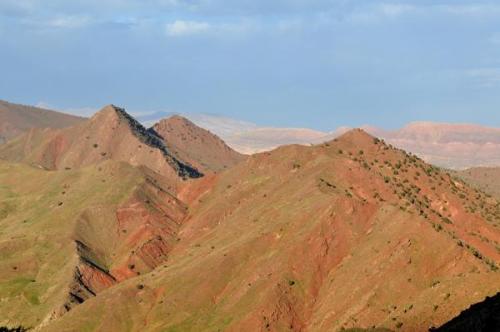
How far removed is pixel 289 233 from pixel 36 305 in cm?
3415

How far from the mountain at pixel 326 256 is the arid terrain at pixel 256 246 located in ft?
0.67

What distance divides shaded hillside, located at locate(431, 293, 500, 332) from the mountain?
16.6 feet

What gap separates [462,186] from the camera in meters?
109

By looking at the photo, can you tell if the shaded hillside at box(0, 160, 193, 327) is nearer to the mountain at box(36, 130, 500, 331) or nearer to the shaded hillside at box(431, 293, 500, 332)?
the mountain at box(36, 130, 500, 331)

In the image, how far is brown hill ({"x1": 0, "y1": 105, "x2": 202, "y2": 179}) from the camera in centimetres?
17025

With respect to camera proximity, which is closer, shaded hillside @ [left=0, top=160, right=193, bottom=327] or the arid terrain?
the arid terrain

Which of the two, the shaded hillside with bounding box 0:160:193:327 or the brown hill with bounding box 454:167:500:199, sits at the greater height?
the brown hill with bounding box 454:167:500:199

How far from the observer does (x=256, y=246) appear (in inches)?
3465

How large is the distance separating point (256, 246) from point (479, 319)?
4300 centimetres

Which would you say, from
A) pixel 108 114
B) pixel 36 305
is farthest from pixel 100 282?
pixel 108 114

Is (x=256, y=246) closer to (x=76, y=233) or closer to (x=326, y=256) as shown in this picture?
(x=326, y=256)

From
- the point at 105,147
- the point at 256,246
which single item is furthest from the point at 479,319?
the point at 105,147

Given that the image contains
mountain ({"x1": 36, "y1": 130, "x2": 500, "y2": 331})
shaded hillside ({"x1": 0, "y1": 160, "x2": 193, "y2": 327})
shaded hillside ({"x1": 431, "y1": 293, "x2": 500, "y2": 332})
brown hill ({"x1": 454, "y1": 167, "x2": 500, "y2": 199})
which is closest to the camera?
shaded hillside ({"x1": 431, "y1": 293, "x2": 500, "y2": 332})

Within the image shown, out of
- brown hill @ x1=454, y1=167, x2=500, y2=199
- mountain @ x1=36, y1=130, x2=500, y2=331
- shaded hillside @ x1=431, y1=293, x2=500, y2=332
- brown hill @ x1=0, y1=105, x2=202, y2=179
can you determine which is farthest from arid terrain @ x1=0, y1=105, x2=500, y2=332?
brown hill @ x1=454, y1=167, x2=500, y2=199
